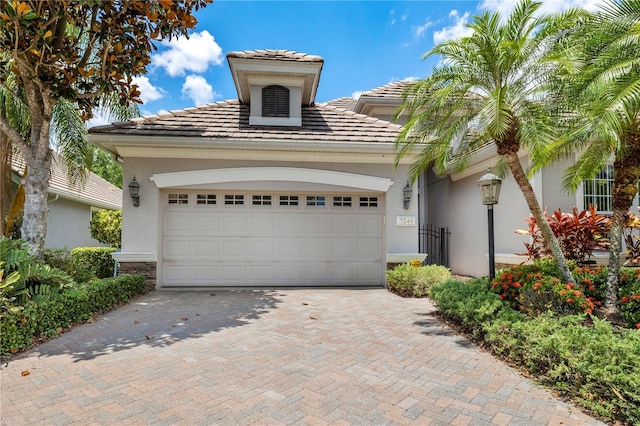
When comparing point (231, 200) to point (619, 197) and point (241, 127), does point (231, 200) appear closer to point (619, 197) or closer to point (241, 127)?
point (241, 127)

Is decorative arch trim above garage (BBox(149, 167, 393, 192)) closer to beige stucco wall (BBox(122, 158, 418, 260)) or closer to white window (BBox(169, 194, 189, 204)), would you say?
beige stucco wall (BBox(122, 158, 418, 260))

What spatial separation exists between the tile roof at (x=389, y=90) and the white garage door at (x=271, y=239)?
4.40 metres

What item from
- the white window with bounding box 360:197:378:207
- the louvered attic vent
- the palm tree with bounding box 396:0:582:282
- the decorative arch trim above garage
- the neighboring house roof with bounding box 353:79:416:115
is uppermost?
the neighboring house roof with bounding box 353:79:416:115

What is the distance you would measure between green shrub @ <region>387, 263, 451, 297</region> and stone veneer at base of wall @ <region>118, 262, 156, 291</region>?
20.4 ft

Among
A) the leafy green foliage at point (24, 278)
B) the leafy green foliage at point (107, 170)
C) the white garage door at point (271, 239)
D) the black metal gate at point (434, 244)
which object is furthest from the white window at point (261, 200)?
the leafy green foliage at point (107, 170)

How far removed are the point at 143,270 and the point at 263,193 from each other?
3656mm

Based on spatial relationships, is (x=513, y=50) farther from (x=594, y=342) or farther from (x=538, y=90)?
(x=594, y=342)

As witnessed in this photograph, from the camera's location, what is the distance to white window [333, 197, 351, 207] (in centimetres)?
1008

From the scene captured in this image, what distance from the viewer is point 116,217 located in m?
13.5

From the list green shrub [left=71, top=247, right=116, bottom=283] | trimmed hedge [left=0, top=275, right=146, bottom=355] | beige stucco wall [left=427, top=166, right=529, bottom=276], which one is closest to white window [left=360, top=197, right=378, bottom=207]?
beige stucco wall [left=427, top=166, right=529, bottom=276]

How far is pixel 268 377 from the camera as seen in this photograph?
399 centimetres

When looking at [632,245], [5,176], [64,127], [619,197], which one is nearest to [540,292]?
[619,197]

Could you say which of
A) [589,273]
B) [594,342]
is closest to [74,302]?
[594,342]

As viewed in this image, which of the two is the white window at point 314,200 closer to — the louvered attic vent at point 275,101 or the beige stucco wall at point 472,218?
the louvered attic vent at point 275,101
